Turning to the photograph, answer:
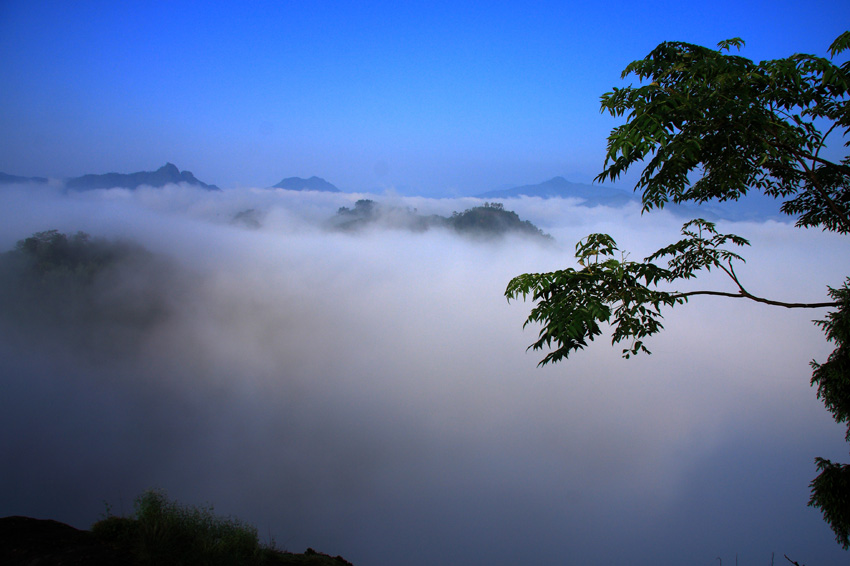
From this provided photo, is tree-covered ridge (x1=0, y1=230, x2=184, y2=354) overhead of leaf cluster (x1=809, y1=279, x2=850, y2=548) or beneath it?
beneath

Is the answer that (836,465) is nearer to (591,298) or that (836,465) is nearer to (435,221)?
(591,298)

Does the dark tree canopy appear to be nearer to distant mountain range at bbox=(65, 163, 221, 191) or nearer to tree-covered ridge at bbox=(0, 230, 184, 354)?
tree-covered ridge at bbox=(0, 230, 184, 354)

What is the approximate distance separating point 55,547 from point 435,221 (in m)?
173

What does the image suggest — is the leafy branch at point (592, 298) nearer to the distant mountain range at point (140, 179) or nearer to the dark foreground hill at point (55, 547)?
the dark foreground hill at point (55, 547)

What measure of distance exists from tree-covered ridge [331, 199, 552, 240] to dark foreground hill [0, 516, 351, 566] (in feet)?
439

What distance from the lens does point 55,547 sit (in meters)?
6.72

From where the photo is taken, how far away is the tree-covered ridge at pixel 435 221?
140125mm

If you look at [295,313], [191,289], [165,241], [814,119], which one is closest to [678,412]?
[295,313]

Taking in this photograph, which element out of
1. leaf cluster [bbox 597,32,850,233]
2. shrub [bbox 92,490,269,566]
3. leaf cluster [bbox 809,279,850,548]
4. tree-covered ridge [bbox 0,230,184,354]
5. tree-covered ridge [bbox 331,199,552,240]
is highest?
tree-covered ridge [bbox 331,199,552,240]

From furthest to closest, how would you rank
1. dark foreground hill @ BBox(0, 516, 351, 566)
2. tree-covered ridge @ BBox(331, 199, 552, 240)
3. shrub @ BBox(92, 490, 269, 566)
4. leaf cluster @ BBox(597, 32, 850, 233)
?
tree-covered ridge @ BBox(331, 199, 552, 240) → shrub @ BBox(92, 490, 269, 566) → dark foreground hill @ BBox(0, 516, 351, 566) → leaf cluster @ BBox(597, 32, 850, 233)

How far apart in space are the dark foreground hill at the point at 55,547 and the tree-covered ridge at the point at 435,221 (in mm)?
133731

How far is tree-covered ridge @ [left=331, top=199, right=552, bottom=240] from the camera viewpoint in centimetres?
14012

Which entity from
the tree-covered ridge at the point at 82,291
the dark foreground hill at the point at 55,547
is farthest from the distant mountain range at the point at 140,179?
the dark foreground hill at the point at 55,547

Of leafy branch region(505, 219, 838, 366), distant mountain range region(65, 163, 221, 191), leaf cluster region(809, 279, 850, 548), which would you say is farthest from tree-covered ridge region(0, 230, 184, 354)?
leaf cluster region(809, 279, 850, 548)
